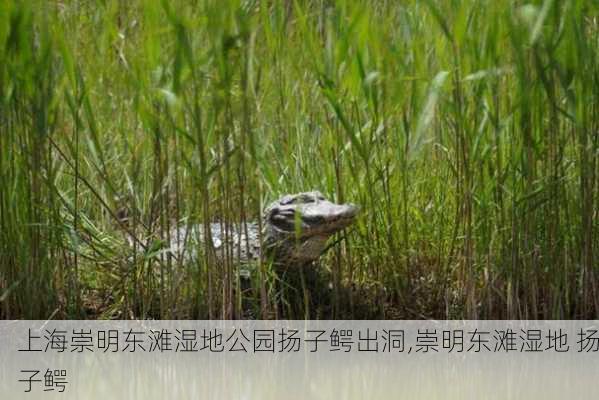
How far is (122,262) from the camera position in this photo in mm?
3871

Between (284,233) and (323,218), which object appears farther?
(284,233)

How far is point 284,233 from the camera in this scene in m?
3.82

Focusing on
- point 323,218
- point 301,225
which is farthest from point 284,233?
point 323,218

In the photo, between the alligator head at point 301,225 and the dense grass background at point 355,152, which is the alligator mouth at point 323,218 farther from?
the dense grass background at point 355,152

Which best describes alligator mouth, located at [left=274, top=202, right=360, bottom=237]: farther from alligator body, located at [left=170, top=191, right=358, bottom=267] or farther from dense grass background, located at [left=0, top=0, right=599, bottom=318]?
dense grass background, located at [left=0, top=0, right=599, bottom=318]

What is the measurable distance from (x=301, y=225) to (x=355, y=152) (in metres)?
0.34

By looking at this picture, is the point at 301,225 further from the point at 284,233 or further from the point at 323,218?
the point at 284,233

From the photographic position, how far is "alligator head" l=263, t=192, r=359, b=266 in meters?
3.52

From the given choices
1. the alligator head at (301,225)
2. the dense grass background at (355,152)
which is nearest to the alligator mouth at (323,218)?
the alligator head at (301,225)

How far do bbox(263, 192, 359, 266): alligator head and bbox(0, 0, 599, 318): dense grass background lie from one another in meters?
0.09

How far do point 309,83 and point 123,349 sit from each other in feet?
4.01

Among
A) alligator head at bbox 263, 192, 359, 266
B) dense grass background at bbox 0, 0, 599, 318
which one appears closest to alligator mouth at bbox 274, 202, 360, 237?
alligator head at bbox 263, 192, 359, 266

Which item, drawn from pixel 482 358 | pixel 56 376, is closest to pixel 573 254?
pixel 482 358

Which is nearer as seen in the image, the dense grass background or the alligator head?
the dense grass background
